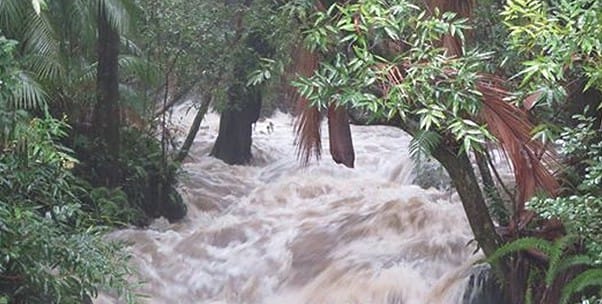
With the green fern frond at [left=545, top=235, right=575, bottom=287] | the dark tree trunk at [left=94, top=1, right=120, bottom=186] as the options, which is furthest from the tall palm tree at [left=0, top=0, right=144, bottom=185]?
the green fern frond at [left=545, top=235, right=575, bottom=287]

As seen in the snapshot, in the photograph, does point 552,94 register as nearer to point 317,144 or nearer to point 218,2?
point 317,144

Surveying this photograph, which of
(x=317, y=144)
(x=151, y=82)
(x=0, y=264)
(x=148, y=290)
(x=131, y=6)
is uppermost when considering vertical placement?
(x=131, y=6)

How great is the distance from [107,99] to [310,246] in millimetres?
3333

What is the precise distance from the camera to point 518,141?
18.0ft

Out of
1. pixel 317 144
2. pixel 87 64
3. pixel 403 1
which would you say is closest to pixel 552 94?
pixel 403 1

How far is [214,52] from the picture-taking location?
428 inches

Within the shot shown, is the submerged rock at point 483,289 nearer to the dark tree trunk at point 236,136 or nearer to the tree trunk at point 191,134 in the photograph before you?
the tree trunk at point 191,134

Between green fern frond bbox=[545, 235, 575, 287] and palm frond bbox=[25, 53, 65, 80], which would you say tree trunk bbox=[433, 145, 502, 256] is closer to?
green fern frond bbox=[545, 235, 575, 287]

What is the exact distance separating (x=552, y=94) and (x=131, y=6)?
18.2 feet

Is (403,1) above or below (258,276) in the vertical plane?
above

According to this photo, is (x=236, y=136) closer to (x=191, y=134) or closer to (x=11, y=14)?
(x=191, y=134)

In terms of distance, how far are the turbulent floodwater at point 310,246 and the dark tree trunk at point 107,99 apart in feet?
2.95

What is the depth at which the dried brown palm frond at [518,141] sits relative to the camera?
5359 millimetres

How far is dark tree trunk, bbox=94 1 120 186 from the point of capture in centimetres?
974
